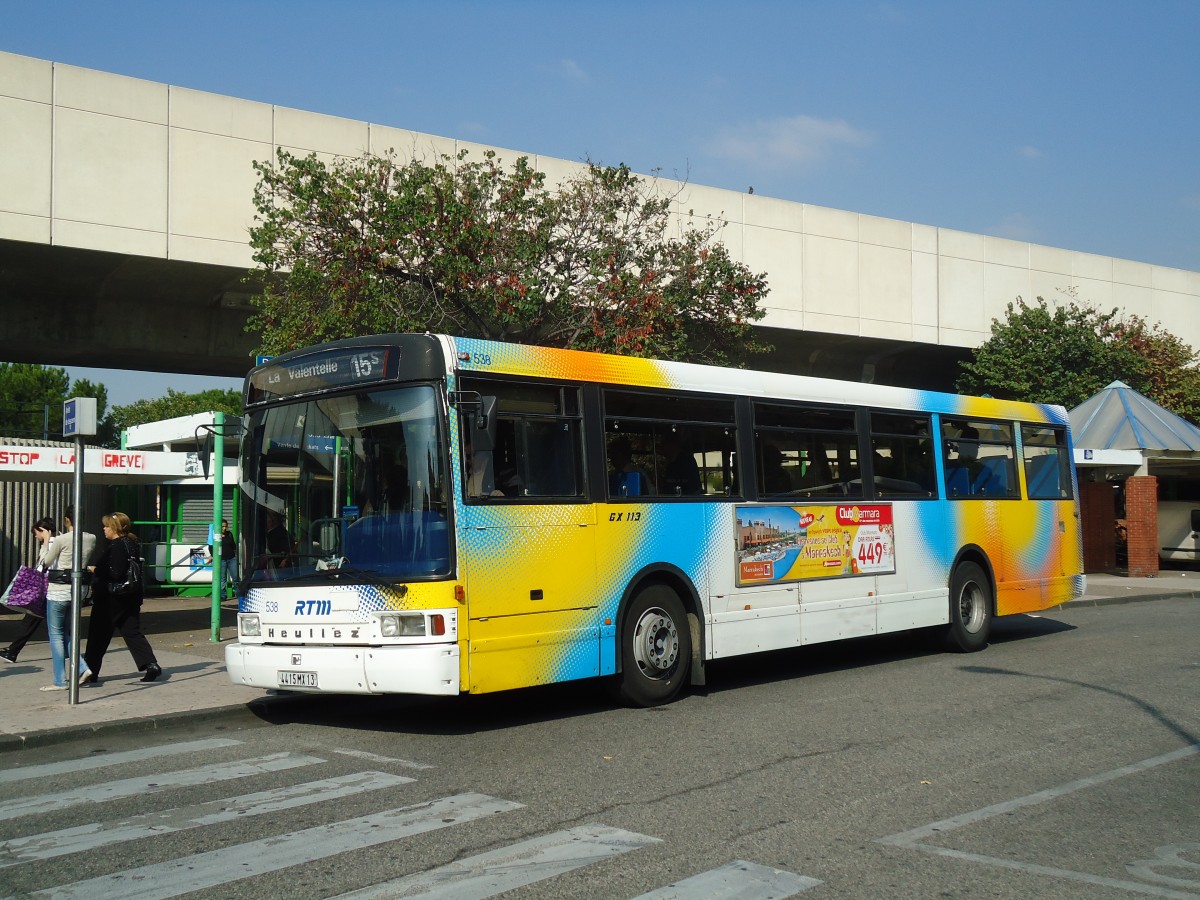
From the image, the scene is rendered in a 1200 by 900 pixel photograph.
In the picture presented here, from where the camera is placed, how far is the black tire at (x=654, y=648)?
10.2 metres

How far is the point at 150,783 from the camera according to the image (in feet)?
25.0

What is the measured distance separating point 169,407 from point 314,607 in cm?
7295

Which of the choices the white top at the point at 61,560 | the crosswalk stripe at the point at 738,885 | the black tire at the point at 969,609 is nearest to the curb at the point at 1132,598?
the black tire at the point at 969,609

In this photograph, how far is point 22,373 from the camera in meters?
64.3

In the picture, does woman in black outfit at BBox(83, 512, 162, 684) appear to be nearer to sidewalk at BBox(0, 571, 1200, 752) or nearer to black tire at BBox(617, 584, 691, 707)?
sidewalk at BBox(0, 571, 1200, 752)

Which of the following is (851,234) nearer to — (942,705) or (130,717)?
(942,705)

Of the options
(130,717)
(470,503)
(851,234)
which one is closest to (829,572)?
(470,503)

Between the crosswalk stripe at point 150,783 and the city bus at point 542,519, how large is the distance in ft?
2.82

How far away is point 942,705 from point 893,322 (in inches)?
960

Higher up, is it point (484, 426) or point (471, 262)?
point (471, 262)

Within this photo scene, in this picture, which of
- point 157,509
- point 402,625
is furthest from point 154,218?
point 402,625

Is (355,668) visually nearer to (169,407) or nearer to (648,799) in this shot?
(648,799)

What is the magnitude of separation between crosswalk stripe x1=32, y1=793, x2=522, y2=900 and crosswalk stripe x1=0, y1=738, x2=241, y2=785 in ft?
9.28

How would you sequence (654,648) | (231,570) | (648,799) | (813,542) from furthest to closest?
1. (231,570)
2. (813,542)
3. (654,648)
4. (648,799)
